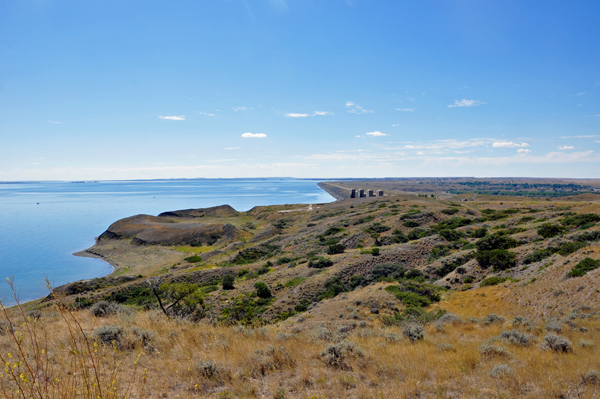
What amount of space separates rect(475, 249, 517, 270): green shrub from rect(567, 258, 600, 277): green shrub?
14.6ft

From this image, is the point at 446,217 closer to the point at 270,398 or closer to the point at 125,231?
the point at 270,398

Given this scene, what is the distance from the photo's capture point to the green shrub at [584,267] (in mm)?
14633

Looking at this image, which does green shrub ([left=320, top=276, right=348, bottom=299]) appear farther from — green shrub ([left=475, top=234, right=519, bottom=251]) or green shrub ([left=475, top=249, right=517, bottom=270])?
green shrub ([left=475, top=234, right=519, bottom=251])

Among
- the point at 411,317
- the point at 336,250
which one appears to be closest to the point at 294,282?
the point at 336,250

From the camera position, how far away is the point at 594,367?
19.7ft

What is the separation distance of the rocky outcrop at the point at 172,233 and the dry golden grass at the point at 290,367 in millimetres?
53074

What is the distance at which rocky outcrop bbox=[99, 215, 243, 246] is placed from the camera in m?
59.3

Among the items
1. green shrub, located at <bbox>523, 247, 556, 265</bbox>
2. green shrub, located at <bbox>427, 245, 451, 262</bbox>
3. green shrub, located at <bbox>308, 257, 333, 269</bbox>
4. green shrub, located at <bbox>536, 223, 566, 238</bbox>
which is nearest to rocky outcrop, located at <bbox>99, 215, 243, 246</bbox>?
green shrub, located at <bbox>308, 257, 333, 269</bbox>

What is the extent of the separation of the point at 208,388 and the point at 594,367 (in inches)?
302

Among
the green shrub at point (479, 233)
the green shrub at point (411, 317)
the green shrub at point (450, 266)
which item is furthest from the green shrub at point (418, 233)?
the green shrub at point (411, 317)

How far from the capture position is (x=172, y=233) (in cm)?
6144

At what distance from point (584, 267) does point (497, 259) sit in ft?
17.7

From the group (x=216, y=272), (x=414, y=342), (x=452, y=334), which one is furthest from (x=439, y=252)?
(x=216, y=272)

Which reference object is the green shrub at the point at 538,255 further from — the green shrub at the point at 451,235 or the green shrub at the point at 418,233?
the green shrub at the point at 418,233
